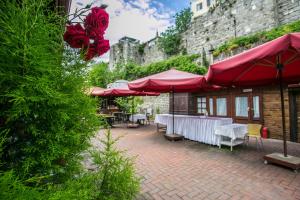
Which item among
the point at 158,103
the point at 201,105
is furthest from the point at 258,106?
the point at 158,103

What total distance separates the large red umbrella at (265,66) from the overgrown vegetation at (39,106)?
9.33 ft

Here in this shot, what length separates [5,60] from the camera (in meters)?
0.75

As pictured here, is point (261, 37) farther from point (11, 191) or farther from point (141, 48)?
point (141, 48)

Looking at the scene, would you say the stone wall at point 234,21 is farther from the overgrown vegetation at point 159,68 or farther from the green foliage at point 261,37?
the green foliage at point 261,37

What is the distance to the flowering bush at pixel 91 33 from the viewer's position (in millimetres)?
990

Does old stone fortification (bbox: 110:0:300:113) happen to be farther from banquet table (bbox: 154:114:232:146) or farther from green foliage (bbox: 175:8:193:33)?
banquet table (bbox: 154:114:232:146)

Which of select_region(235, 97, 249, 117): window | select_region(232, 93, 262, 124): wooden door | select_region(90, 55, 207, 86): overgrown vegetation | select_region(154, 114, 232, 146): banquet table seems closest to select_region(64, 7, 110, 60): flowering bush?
select_region(154, 114, 232, 146): banquet table

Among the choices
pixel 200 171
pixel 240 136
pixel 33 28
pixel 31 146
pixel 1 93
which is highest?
pixel 33 28

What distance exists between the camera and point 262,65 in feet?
14.3

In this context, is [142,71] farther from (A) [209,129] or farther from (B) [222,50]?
(A) [209,129]

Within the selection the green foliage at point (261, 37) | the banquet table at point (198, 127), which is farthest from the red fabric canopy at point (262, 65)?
the green foliage at point (261, 37)

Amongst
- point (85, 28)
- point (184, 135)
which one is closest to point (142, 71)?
point (184, 135)

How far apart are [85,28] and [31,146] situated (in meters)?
0.70

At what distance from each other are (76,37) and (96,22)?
14cm
